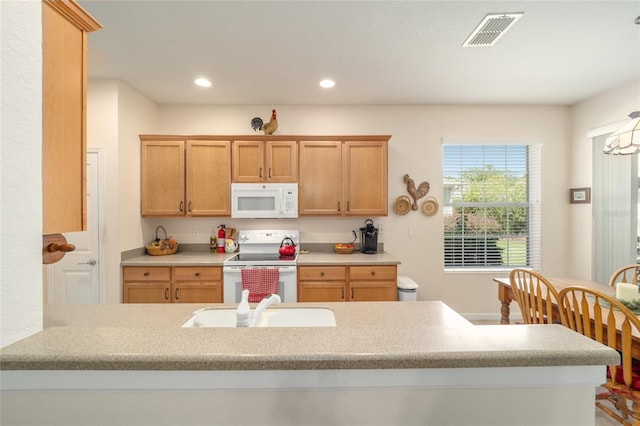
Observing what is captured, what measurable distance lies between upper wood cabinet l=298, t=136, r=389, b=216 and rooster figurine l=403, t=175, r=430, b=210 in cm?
48

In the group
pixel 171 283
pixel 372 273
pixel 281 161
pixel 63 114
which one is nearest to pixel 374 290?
pixel 372 273

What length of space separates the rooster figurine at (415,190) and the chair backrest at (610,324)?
1.97 metres

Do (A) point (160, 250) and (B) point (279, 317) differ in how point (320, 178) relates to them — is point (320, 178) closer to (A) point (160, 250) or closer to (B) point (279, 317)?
(A) point (160, 250)

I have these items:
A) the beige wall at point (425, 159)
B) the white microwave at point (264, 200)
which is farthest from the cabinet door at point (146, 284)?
the white microwave at point (264, 200)

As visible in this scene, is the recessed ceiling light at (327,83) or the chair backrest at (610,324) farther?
the recessed ceiling light at (327,83)

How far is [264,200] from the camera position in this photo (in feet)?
11.0

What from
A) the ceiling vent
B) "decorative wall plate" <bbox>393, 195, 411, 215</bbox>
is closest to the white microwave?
"decorative wall plate" <bbox>393, 195, 411, 215</bbox>

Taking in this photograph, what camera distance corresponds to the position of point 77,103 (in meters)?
0.98

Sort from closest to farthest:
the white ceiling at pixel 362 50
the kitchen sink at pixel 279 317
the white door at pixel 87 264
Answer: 1. the kitchen sink at pixel 279 317
2. the white ceiling at pixel 362 50
3. the white door at pixel 87 264

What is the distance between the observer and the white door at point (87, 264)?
2961 mm

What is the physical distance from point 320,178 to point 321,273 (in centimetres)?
110

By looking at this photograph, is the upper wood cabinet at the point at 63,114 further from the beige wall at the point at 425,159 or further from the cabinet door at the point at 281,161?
the beige wall at the point at 425,159

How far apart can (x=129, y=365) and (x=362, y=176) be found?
2941 mm

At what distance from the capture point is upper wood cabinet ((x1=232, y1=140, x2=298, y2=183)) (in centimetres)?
337
